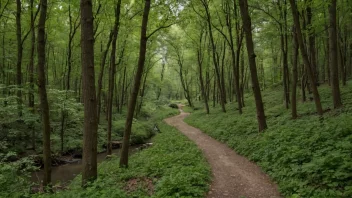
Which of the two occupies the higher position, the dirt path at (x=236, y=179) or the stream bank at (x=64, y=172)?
the dirt path at (x=236, y=179)

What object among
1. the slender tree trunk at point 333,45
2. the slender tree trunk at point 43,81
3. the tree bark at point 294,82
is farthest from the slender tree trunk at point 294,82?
the slender tree trunk at point 43,81

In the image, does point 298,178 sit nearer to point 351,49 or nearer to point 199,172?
point 199,172

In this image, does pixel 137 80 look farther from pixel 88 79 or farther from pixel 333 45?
pixel 333 45

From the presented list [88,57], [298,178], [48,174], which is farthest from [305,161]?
[48,174]

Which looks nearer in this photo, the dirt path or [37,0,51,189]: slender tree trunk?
the dirt path

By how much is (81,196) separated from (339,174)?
19.0 ft

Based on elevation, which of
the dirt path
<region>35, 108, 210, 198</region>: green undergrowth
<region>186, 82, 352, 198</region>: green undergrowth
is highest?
<region>186, 82, 352, 198</region>: green undergrowth

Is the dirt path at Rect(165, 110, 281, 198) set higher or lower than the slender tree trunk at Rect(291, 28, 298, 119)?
lower

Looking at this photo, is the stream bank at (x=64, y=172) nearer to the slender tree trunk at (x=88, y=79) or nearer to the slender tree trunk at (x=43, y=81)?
the slender tree trunk at (x=43, y=81)

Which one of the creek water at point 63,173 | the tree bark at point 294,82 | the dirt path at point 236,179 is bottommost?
the creek water at point 63,173

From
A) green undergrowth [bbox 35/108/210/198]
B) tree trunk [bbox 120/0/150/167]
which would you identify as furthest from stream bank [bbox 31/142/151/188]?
green undergrowth [bbox 35/108/210/198]

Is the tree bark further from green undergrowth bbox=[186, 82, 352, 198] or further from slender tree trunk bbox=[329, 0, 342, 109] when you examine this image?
green undergrowth bbox=[186, 82, 352, 198]

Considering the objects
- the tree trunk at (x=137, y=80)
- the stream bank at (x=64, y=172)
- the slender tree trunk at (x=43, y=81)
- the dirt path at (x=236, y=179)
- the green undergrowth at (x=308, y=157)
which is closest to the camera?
the green undergrowth at (x=308, y=157)

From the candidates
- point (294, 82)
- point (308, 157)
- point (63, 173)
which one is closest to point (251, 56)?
point (294, 82)
